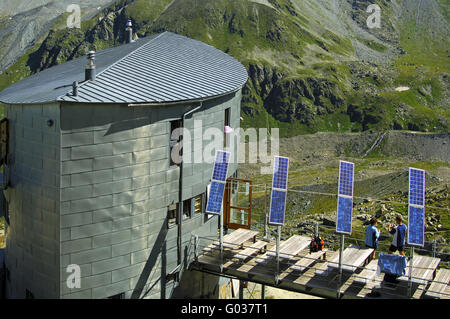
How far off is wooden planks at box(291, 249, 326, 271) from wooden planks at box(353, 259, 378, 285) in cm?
170

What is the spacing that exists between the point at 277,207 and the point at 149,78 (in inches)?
319

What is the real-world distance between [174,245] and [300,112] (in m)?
139

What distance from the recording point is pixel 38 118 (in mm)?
20875

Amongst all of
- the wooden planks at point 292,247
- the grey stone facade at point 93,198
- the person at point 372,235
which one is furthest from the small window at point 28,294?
the person at point 372,235

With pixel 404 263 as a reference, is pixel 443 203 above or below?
below

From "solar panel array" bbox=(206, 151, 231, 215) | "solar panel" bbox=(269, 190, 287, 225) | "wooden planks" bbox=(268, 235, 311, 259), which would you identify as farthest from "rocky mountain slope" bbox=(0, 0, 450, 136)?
"solar panel" bbox=(269, 190, 287, 225)

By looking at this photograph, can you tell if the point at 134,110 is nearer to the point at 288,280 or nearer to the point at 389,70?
the point at 288,280

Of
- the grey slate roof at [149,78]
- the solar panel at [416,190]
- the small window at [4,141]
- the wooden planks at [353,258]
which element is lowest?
the wooden planks at [353,258]

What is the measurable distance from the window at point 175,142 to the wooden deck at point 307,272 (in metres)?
4.39

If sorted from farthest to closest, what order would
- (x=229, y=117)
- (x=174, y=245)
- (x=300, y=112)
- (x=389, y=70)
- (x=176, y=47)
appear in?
(x=389, y=70)
(x=300, y=112)
(x=176, y=47)
(x=229, y=117)
(x=174, y=245)

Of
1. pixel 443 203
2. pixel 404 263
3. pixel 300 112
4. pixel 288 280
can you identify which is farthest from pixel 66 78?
pixel 300 112

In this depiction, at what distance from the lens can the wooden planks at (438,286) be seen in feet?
60.4

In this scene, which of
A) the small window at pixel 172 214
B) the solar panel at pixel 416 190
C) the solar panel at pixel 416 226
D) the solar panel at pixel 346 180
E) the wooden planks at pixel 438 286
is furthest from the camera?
the small window at pixel 172 214

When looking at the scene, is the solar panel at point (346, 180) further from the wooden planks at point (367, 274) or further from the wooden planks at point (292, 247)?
the wooden planks at point (292, 247)
